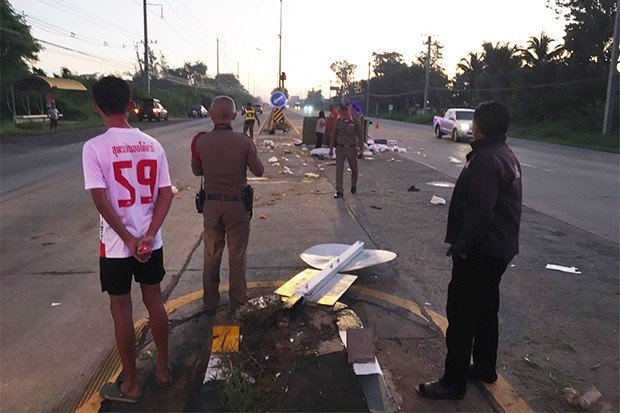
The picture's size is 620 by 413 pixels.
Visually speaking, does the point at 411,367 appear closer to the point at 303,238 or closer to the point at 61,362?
the point at 61,362

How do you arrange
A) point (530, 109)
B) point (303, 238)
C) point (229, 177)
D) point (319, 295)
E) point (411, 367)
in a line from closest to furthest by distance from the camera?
point (411, 367), point (229, 177), point (319, 295), point (303, 238), point (530, 109)

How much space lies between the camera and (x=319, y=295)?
4.40m

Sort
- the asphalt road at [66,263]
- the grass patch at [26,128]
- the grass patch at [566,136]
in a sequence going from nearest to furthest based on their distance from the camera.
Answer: the asphalt road at [66,263] < the grass patch at [26,128] < the grass patch at [566,136]

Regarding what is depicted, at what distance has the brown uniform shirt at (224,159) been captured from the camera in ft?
13.5

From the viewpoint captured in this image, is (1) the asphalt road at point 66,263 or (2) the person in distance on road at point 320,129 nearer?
(1) the asphalt road at point 66,263

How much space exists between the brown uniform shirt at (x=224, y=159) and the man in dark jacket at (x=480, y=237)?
1.79m

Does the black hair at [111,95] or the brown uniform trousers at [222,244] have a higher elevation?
the black hair at [111,95]

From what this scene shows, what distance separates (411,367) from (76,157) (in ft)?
51.9

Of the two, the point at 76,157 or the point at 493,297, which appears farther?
the point at 76,157

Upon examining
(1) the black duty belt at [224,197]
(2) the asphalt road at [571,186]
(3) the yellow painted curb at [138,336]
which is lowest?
(3) the yellow painted curb at [138,336]

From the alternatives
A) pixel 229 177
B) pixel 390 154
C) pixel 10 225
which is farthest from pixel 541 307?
pixel 390 154

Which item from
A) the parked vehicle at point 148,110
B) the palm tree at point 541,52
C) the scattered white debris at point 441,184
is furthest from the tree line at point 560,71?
the parked vehicle at point 148,110

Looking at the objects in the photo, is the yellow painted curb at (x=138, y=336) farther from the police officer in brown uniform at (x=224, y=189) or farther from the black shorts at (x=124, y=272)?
the black shorts at (x=124, y=272)

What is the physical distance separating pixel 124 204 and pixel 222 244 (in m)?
1.51
